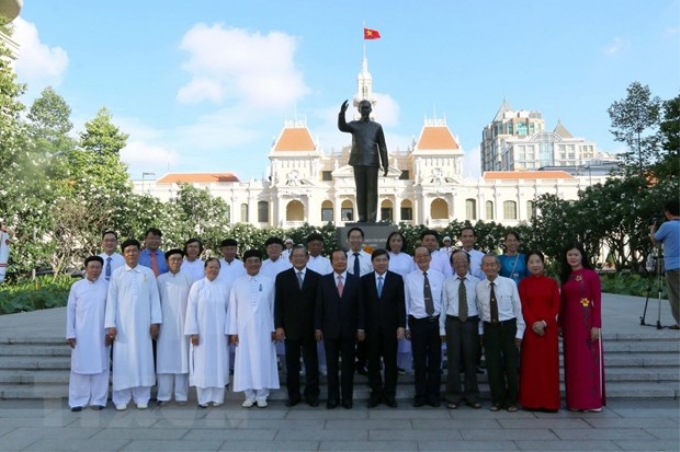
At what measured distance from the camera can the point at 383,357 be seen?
545cm

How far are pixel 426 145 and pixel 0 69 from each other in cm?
5154

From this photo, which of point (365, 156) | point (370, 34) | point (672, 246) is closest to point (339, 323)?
point (365, 156)

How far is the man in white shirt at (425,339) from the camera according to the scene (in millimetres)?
5418

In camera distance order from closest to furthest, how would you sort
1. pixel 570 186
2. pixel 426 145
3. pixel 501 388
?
pixel 501 388, pixel 570 186, pixel 426 145

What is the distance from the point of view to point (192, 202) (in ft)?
118

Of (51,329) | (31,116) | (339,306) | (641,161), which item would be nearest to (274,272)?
(339,306)

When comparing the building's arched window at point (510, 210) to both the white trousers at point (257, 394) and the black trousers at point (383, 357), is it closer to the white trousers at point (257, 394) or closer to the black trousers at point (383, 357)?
the black trousers at point (383, 357)

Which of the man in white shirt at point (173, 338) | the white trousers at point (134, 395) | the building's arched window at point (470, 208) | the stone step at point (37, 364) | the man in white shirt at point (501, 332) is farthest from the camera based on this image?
the building's arched window at point (470, 208)

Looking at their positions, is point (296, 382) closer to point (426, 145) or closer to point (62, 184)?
point (62, 184)

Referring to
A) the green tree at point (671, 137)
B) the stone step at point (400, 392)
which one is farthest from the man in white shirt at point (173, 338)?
the green tree at point (671, 137)

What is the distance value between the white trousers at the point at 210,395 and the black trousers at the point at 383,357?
1.60 m

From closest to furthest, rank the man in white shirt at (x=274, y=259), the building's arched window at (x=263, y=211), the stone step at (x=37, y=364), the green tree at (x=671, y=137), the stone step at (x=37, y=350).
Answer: the stone step at (x=37, y=364), the stone step at (x=37, y=350), the man in white shirt at (x=274, y=259), the green tree at (x=671, y=137), the building's arched window at (x=263, y=211)

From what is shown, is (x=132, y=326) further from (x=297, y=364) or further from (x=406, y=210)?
(x=406, y=210)

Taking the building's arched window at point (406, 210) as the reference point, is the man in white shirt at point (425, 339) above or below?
below
